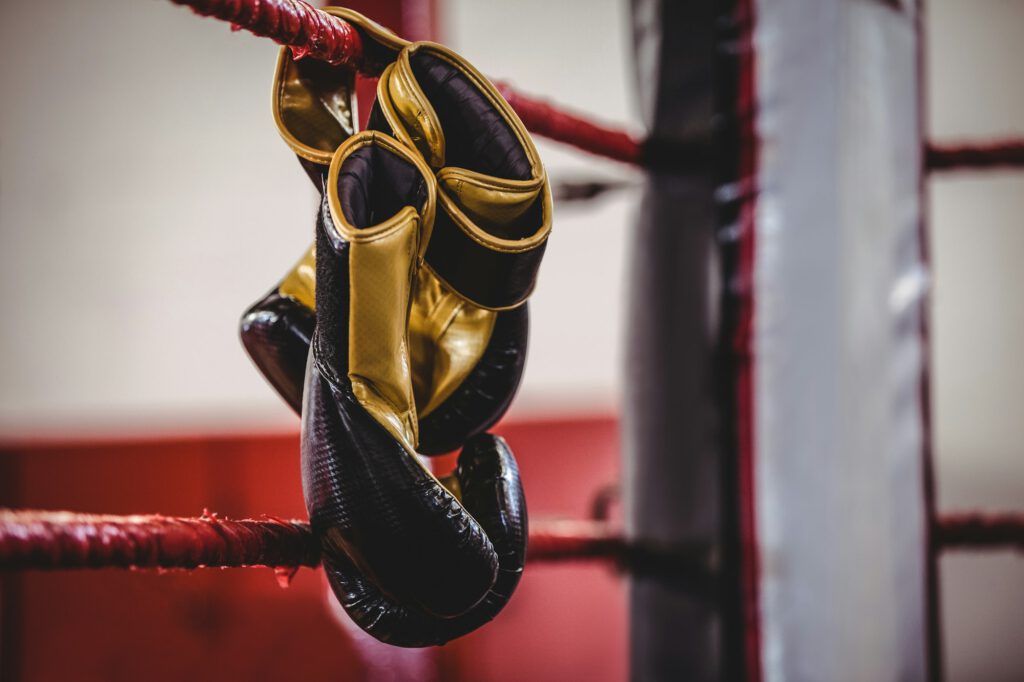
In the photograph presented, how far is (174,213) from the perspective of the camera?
2768mm

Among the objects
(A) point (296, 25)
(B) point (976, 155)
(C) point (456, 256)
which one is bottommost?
(C) point (456, 256)

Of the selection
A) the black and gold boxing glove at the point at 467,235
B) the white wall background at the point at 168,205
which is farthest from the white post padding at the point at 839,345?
the white wall background at the point at 168,205

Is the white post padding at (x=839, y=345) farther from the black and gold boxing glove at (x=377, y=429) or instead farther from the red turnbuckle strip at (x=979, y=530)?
the black and gold boxing glove at (x=377, y=429)

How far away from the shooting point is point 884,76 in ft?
2.85

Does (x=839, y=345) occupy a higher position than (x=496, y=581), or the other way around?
(x=839, y=345)

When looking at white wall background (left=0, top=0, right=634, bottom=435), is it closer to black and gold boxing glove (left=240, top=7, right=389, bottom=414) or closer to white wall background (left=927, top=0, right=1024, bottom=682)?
white wall background (left=927, top=0, right=1024, bottom=682)

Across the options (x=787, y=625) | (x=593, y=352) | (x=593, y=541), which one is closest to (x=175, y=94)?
(x=593, y=352)

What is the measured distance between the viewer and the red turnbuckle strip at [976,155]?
959mm

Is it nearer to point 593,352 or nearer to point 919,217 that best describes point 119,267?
point 593,352

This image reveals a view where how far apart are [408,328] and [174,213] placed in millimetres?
2584

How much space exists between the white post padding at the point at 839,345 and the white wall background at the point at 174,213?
1.62m

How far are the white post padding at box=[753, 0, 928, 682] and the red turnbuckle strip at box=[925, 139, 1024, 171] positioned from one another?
0.09 m

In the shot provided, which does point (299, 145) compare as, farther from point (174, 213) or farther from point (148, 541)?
point (174, 213)

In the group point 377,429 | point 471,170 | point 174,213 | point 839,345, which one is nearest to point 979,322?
point 839,345
